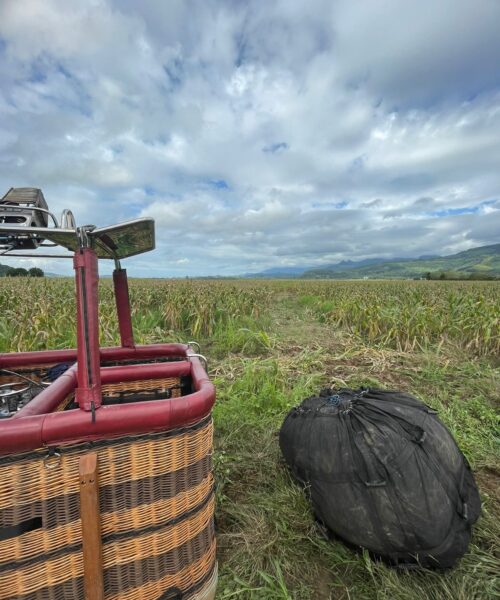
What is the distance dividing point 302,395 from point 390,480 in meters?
2.12

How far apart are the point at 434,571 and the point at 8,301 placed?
844 centimetres

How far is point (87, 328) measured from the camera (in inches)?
48.1

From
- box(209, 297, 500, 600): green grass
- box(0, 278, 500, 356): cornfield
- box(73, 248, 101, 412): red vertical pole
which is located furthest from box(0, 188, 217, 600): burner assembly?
box(0, 278, 500, 356): cornfield

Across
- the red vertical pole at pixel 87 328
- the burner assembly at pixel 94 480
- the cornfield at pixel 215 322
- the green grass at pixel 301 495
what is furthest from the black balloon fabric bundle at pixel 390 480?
the cornfield at pixel 215 322

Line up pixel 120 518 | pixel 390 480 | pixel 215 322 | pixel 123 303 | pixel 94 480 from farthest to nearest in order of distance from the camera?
pixel 215 322
pixel 123 303
pixel 390 480
pixel 120 518
pixel 94 480

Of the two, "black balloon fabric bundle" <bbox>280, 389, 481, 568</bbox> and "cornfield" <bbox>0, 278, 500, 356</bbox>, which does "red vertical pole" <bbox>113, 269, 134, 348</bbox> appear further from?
"cornfield" <bbox>0, 278, 500, 356</bbox>

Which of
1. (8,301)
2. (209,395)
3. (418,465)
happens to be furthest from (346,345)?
(8,301)

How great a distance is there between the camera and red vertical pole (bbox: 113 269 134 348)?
2.21 metres

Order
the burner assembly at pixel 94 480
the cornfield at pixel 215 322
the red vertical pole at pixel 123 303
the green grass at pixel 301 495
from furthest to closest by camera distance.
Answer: the cornfield at pixel 215 322
the red vertical pole at pixel 123 303
the green grass at pixel 301 495
the burner assembly at pixel 94 480

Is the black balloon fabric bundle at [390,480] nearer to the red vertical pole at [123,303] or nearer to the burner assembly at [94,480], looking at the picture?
the burner assembly at [94,480]

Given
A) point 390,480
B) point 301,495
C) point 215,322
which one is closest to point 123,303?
point 301,495

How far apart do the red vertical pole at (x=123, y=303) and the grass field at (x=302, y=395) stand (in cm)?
127

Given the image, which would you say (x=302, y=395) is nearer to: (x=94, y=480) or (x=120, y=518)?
(x=120, y=518)

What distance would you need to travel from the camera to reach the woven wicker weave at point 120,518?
3.69 ft
